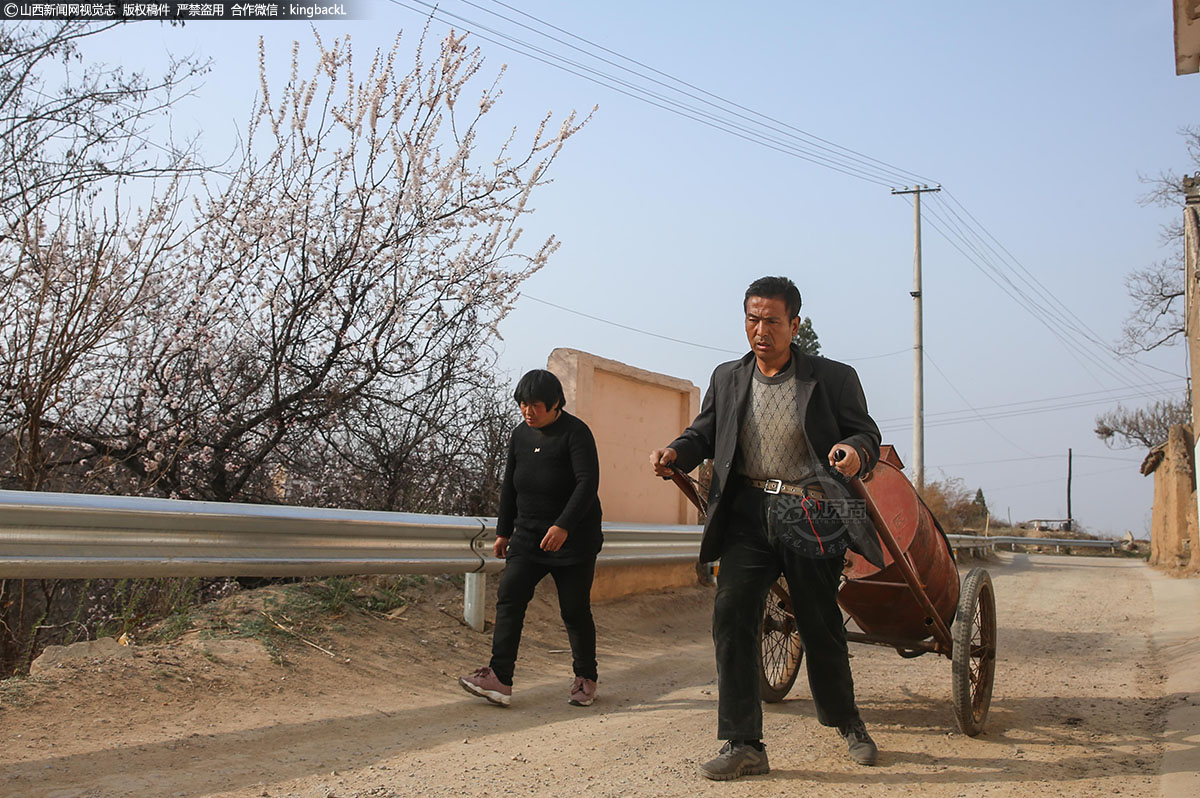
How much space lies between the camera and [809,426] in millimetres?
4328

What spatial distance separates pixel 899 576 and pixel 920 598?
0.51 ft

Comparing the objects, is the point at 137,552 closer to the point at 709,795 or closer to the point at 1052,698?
the point at 709,795

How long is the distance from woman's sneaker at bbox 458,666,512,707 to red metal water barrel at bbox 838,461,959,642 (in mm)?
1932

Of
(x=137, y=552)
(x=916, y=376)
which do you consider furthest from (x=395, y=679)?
(x=916, y=376)

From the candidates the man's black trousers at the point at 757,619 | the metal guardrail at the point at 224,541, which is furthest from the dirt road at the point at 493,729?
the metal guardrail at the point at 224,541

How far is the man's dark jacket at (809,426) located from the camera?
4.29 metres

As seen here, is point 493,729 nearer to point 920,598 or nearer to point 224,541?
point 224,541

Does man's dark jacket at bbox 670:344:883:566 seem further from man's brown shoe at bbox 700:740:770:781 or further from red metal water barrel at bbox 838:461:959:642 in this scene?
man's brown shoe at bbox 700:740:770:781

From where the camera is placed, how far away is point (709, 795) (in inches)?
152

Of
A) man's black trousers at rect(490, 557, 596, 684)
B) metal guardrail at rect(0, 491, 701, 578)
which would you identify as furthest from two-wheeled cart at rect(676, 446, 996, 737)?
metal guardrail at rect(0, 491, 701, 578)

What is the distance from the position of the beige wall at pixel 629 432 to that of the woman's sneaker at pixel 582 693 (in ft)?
9.72

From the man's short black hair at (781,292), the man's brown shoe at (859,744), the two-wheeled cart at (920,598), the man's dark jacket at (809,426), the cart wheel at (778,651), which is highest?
the man's short black hair at (781,292)

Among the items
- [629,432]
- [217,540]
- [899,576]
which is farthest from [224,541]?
[629,432]

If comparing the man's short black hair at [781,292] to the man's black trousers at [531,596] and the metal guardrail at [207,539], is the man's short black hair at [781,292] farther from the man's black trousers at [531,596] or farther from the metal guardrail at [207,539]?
the metal guardrail at [207,539]
